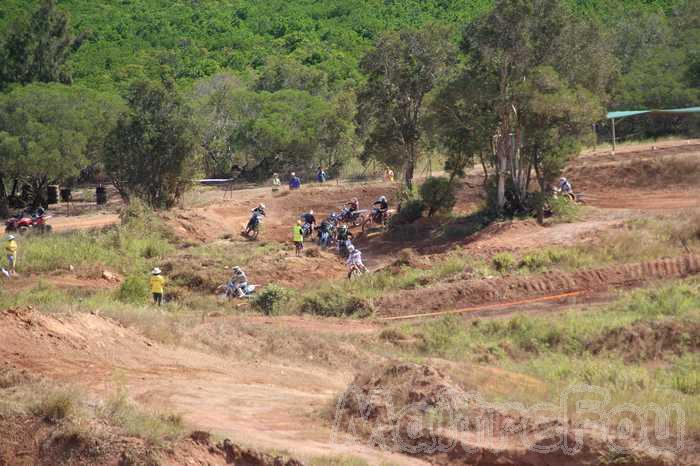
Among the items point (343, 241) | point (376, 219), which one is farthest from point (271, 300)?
point (376, 219)

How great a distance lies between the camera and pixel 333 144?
50562 millimetres

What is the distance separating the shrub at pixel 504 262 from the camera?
26780 mm

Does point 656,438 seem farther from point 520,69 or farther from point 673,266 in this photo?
point 520,69

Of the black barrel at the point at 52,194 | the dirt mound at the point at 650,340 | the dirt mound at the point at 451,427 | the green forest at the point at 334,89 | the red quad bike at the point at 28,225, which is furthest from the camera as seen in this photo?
the black barrel at the point at 52,194

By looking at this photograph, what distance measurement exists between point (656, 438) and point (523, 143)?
22.3 meters

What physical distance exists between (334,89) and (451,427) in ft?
174

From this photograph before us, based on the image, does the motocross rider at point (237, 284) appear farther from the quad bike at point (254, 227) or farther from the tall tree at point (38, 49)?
the tall tree at point (38, 49)

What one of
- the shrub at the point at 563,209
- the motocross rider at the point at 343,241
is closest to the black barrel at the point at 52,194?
the motocross rider at the point at 343,241

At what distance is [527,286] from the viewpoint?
24938 mm

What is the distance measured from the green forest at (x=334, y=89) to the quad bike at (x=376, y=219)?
7.07 feet

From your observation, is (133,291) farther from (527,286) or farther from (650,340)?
(650,340)

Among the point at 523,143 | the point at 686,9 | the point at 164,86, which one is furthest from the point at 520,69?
the point at 686,9

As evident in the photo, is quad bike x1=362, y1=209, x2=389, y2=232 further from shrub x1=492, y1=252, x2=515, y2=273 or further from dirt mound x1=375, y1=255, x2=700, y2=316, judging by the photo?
dirt mound x1=375, y1=255, x2=700, y2=316

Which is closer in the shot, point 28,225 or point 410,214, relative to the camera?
point 410,214
